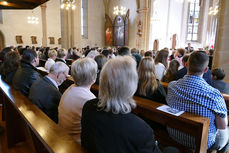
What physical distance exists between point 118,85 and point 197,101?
1.26 metres

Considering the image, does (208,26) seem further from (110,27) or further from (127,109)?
(127,109)

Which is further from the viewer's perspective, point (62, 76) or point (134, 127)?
point (62, 76)

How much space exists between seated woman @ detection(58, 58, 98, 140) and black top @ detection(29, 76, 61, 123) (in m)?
0.43

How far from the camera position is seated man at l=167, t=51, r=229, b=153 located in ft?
6.40

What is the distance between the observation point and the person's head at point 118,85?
1169mm

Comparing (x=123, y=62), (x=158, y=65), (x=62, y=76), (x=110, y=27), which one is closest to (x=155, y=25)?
(x=110, y=27)

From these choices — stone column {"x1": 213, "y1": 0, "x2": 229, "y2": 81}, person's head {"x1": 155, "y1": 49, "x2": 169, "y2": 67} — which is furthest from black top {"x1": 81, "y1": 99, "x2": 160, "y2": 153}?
stone column {"x1": 213, "y1": 0, "x2": 229, "y2": 81}

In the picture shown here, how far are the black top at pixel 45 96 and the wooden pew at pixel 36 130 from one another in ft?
0.39

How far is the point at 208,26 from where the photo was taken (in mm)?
17422

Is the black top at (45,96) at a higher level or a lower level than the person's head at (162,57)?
lower

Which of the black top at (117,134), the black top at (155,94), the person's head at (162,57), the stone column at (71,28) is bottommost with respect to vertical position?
the black top at (155,94)

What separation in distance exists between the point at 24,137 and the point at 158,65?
3162 mm

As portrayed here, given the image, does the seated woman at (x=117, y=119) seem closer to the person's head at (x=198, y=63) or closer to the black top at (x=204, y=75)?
the person's head at (x=198, y=63)

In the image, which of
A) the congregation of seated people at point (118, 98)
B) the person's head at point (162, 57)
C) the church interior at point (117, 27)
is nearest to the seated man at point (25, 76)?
the congregation of seated people at point (118, 98)
